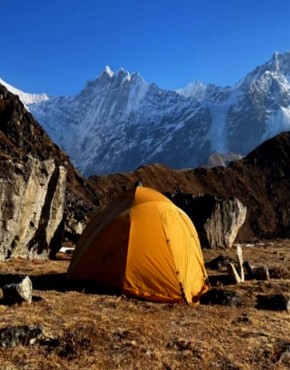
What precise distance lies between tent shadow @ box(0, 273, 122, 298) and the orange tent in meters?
0.21

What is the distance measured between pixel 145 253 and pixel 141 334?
4851 mm

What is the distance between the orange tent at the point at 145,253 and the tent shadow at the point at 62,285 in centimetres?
21

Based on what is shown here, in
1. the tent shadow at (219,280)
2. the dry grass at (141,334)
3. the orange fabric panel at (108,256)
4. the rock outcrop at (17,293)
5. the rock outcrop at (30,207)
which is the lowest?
the dry grass at (141,334)

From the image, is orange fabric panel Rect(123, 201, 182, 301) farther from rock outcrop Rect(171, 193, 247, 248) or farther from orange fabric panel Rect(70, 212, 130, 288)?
rock outcrop Rect(171, 193, 247, 248)

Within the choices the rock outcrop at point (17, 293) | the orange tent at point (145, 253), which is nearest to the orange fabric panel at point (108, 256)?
the orange tent at point (145, 253)

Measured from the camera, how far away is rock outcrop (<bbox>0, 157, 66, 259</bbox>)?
23656mm

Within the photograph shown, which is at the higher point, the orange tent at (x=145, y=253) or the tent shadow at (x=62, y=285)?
the orange tent at (x=145, y=253)

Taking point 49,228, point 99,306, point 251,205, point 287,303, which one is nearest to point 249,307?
point 287,303

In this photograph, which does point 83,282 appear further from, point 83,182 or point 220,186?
point 220,186

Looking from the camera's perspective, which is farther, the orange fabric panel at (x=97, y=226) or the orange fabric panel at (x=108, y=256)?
the orange fabric panel at (x=97, y=226)

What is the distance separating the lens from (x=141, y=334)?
12344mm

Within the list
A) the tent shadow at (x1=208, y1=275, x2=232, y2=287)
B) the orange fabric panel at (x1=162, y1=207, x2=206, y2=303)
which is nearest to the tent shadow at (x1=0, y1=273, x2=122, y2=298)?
the orange fabric panel at (x1=162, y1=207, x2=206, y2=303)

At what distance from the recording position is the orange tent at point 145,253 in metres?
16.6

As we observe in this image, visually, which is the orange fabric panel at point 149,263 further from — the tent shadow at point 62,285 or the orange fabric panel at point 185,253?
the tent shadow at point 62,285
